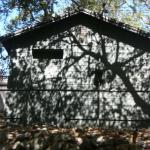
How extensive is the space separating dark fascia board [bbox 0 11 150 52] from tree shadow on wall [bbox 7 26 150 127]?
0.25 meters

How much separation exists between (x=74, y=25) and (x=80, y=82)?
110 inches

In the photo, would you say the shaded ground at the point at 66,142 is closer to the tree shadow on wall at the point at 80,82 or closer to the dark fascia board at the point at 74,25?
the tree shadow on wall at the point at 80,82

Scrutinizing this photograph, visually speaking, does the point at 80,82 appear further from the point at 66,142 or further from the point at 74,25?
the point at 66,142

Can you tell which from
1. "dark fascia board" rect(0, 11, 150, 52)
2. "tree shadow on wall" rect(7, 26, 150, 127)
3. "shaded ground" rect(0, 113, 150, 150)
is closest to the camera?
Answer: "shaded ground" rect(0, 113, 150, 150)

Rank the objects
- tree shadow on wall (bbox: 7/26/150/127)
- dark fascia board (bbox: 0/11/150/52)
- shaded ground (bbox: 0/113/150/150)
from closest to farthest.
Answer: shaded ground (bbox: 0/113/150/150) → tree shadow on wall (bbox: 7/26/150/127) → dark fascia board (bbox: 0/11/150/52)

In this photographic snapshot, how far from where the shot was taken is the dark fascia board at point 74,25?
2269 centimetres

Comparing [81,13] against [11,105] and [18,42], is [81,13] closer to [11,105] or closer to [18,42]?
[18,42]

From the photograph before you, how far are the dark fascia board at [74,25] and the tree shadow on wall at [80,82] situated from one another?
254 mm

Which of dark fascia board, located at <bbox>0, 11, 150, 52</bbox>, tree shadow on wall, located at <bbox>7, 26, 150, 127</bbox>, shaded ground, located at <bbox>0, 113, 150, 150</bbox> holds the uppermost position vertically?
dark fascia board, located at <bbox>0, 11, 150, 52</bbox>

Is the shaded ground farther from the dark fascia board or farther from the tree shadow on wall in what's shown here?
the dark fascia board

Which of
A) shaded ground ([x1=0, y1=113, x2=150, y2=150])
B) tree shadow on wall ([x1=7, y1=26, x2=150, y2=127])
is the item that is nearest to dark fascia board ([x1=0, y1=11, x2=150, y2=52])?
tree shadow on wall ([x1=7, y1=26, x2=150, y2=127])

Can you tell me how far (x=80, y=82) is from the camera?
22.5m

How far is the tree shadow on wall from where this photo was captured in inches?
866

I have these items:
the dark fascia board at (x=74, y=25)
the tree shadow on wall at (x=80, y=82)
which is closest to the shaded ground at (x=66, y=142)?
the tree shadow on wall at (x=80, y=82)
